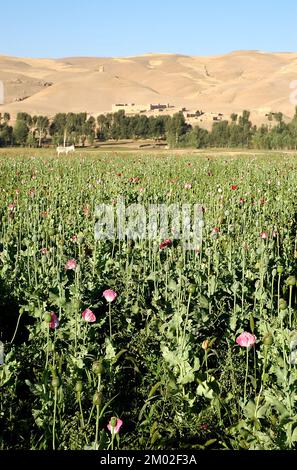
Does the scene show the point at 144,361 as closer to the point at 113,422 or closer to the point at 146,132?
the point at 113,422

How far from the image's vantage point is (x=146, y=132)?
76.5m

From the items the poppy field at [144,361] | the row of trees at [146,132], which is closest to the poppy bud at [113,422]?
the poppy field at [144,361]

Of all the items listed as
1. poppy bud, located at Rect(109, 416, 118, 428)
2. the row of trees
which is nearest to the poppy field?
poppy bud, located at Rect(109, 416, 118, 428)

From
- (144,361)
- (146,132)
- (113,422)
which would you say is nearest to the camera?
(113,422)

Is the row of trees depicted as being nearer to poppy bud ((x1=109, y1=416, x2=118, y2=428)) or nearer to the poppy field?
the poppy field

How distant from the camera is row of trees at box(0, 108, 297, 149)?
190 feet

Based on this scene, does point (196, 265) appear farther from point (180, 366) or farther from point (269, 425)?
point (269, 425)

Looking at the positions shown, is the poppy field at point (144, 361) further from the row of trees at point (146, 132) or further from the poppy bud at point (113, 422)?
the row of trees at point (146, 132)

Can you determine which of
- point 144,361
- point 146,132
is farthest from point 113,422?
point 146,132

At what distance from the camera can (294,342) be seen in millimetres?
3270

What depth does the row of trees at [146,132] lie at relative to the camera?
190ft

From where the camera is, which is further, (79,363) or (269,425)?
(79,363)
